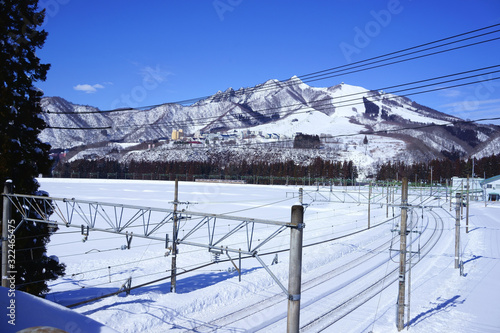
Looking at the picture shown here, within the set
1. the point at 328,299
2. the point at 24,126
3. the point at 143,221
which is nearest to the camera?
the point at 143,221

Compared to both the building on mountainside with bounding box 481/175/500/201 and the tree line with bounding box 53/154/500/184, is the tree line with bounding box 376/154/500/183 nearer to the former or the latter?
the tree line with bounding box 53/154/500/184

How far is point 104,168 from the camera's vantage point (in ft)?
384

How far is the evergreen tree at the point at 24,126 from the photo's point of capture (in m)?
12.8

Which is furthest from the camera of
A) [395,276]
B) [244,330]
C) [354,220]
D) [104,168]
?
[104,168]

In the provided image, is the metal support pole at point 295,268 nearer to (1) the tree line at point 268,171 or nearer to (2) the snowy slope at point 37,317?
(2) the snowy slope at point 37,317

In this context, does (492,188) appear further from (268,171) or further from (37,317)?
(37,317)

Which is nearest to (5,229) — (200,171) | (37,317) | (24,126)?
(24,126)

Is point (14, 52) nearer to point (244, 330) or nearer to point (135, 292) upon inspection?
point (135, 292)

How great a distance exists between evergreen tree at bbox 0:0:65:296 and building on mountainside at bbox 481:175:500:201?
266 ft

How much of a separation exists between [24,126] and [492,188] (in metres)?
84.7

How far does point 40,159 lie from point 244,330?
10220mm

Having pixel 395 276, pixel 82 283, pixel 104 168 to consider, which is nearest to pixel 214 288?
pixel 82 283

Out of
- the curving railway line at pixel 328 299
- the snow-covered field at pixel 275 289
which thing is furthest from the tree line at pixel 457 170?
the curving railway line at pixel 328 299

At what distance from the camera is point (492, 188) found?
73125 mm
